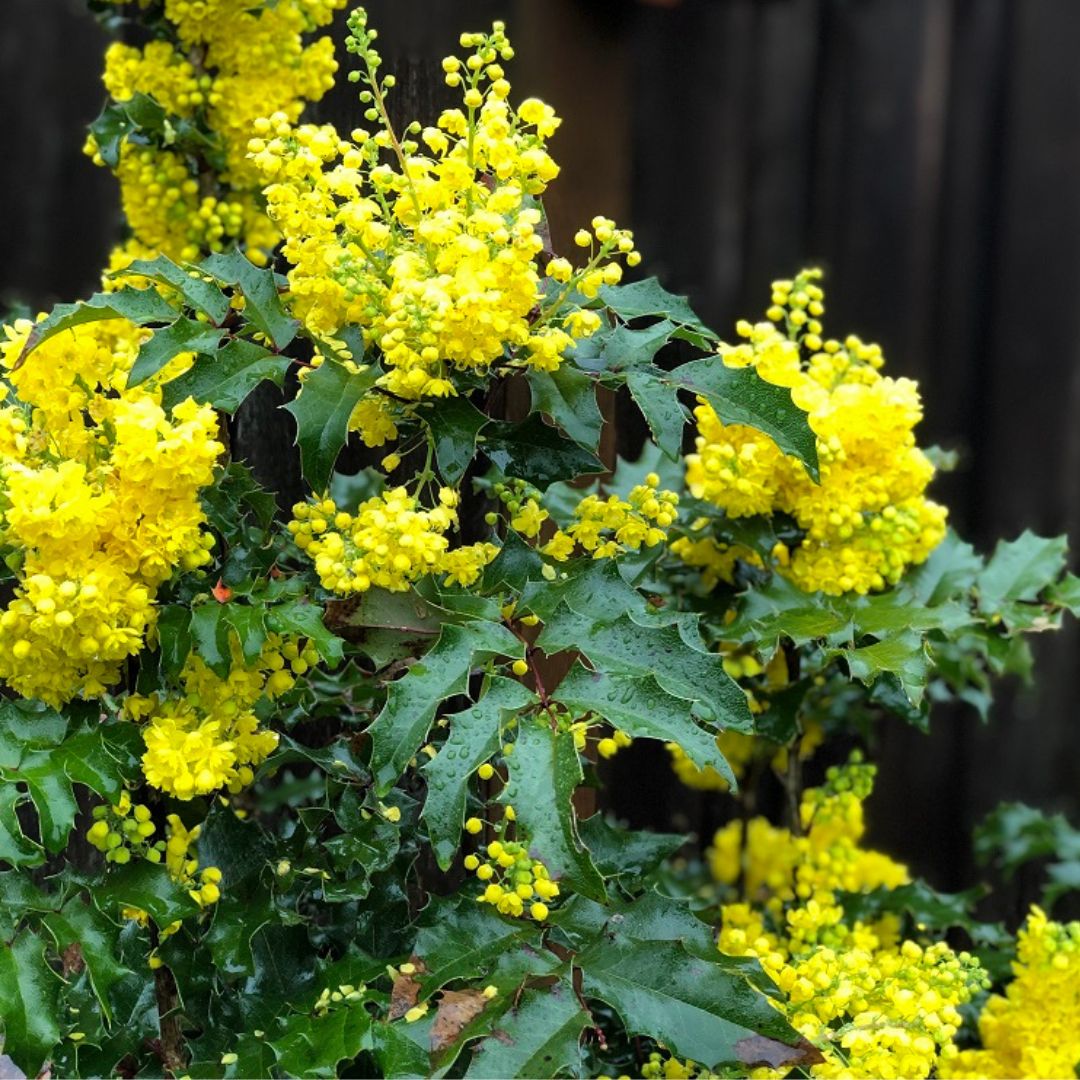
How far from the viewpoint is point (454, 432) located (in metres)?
1.22

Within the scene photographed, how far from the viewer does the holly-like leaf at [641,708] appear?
109 cm

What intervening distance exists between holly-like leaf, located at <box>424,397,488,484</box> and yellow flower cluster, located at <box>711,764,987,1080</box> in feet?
1.79

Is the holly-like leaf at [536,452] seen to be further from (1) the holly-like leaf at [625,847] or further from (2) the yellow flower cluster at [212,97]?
(2) the yellow flower cluster at [212,97]

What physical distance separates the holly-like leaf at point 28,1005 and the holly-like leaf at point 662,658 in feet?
1.61

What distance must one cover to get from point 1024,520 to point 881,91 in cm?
84

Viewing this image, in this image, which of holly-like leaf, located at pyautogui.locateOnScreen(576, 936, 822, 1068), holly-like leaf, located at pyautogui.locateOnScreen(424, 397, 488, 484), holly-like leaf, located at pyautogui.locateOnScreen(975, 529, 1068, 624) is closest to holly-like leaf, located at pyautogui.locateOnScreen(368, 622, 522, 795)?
holly-like leaf, located at pyautogui.locateOnScreen(424, 397, 488, 484)

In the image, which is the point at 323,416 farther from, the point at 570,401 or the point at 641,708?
the point at 641,708

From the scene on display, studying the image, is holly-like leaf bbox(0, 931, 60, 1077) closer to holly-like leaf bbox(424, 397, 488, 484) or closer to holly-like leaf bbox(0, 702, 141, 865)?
holly-like leaf bbox(0, 702, 141, 865)

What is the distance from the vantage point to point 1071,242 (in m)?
2.54

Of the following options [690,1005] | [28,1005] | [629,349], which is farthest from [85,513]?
[690,1005]

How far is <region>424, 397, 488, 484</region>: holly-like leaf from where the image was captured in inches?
47.3

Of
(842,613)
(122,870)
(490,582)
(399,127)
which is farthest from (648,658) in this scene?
(399,127)

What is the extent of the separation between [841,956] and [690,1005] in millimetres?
226

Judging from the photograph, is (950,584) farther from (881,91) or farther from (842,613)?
(881,91)
